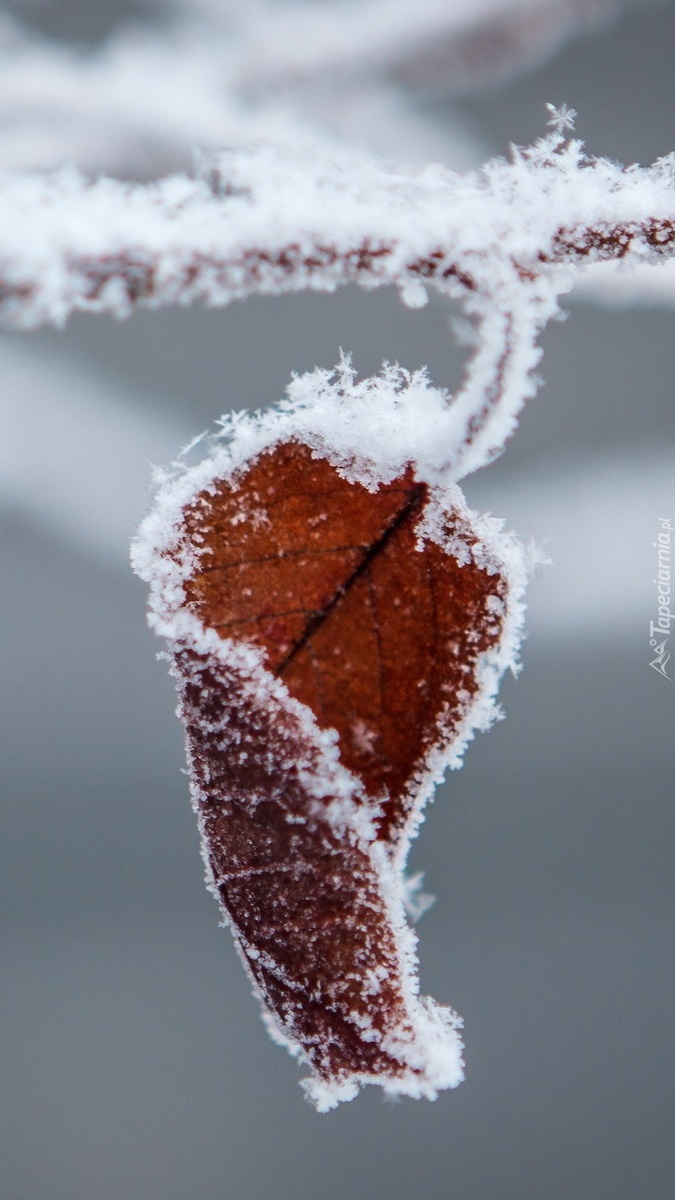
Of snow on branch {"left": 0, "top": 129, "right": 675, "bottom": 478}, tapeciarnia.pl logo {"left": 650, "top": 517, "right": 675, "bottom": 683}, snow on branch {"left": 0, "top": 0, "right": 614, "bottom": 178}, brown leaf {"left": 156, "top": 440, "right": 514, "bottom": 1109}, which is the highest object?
snow on branch {"left": 0, "top": 0, "right": 614, "bottom": 178}

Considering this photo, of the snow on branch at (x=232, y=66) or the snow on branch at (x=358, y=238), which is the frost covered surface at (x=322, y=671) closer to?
the snow on branch at (x=358, y=238)

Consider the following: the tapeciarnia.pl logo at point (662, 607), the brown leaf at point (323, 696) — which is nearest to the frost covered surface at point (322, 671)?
the brown leaf at point (323, 696)

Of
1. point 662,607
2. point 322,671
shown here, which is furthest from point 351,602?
point 662,607

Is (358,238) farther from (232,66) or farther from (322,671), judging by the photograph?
(232,66)

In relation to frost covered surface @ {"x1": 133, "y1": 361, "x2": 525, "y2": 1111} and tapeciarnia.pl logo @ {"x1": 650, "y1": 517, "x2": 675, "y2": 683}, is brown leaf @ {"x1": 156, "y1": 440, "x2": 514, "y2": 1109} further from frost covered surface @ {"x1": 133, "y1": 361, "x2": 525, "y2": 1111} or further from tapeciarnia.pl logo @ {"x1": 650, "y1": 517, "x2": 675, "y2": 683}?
tapeciarnia.pl logo @ {"x1": 650, "y1": 517, "x2": 675, "y2": 683}

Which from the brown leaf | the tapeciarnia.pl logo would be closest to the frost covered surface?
the brown leaf

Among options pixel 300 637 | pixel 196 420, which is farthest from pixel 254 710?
pixel 196 420

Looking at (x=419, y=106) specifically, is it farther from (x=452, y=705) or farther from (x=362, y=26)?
(x=452, y=705)
